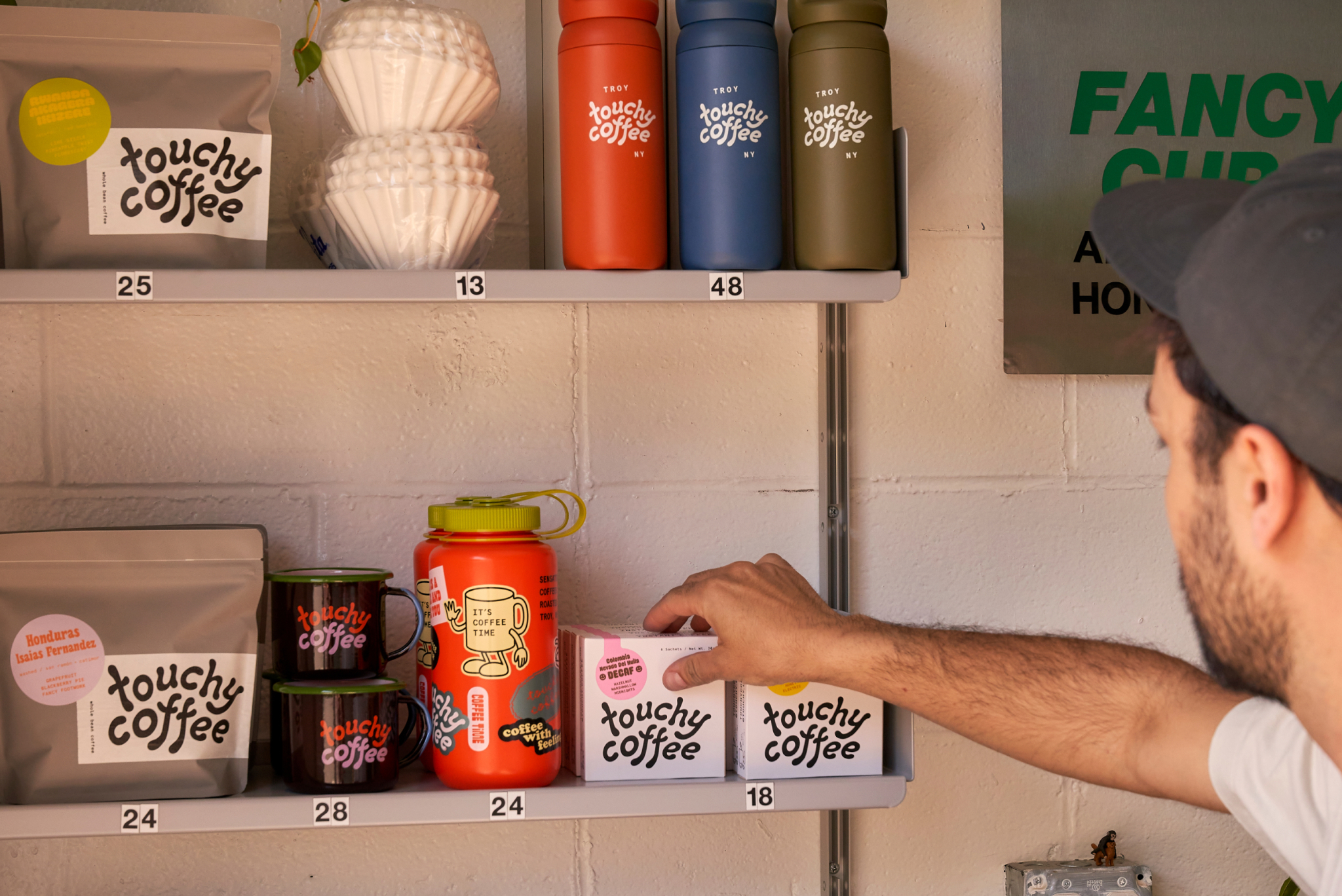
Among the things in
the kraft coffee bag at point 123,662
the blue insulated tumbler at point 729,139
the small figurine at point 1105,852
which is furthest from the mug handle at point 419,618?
the small figurine at point 1105,852

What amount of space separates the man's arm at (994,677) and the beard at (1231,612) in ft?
1.07

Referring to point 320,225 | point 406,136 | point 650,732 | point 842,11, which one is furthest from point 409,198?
point 650,732

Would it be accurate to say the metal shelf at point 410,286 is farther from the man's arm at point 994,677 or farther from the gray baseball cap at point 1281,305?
the gray baseball cap at point 1281,305

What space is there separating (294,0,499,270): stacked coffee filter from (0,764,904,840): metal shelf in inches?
23.1

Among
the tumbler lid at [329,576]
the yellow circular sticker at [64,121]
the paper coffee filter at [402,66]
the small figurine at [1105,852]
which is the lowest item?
the small figurine at [1105,852]

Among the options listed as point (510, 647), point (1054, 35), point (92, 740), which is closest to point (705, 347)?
point (510, 647)

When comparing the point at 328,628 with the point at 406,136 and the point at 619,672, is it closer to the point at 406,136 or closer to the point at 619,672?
the point at 619,672

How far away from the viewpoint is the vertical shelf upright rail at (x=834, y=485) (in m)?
1.53

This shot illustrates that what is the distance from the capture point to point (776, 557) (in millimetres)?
1352

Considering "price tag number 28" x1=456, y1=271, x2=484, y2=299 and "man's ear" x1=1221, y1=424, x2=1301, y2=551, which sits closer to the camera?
"man's ear" x1=1221, y1=424, x2=1301, y2=551

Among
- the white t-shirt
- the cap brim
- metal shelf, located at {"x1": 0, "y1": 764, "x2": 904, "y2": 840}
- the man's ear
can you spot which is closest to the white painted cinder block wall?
metal shelf, located at {"x1": 0, "y1": 764, "x2": 904, "y2": 840}

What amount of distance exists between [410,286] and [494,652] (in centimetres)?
40

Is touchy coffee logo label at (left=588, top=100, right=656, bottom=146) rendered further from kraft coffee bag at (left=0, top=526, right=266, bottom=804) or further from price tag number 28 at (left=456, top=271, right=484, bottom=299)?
kraft coffee bag at (left=0, top=526, right=266, bottom=804)

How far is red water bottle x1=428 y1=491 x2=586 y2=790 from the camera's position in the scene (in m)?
1.14
